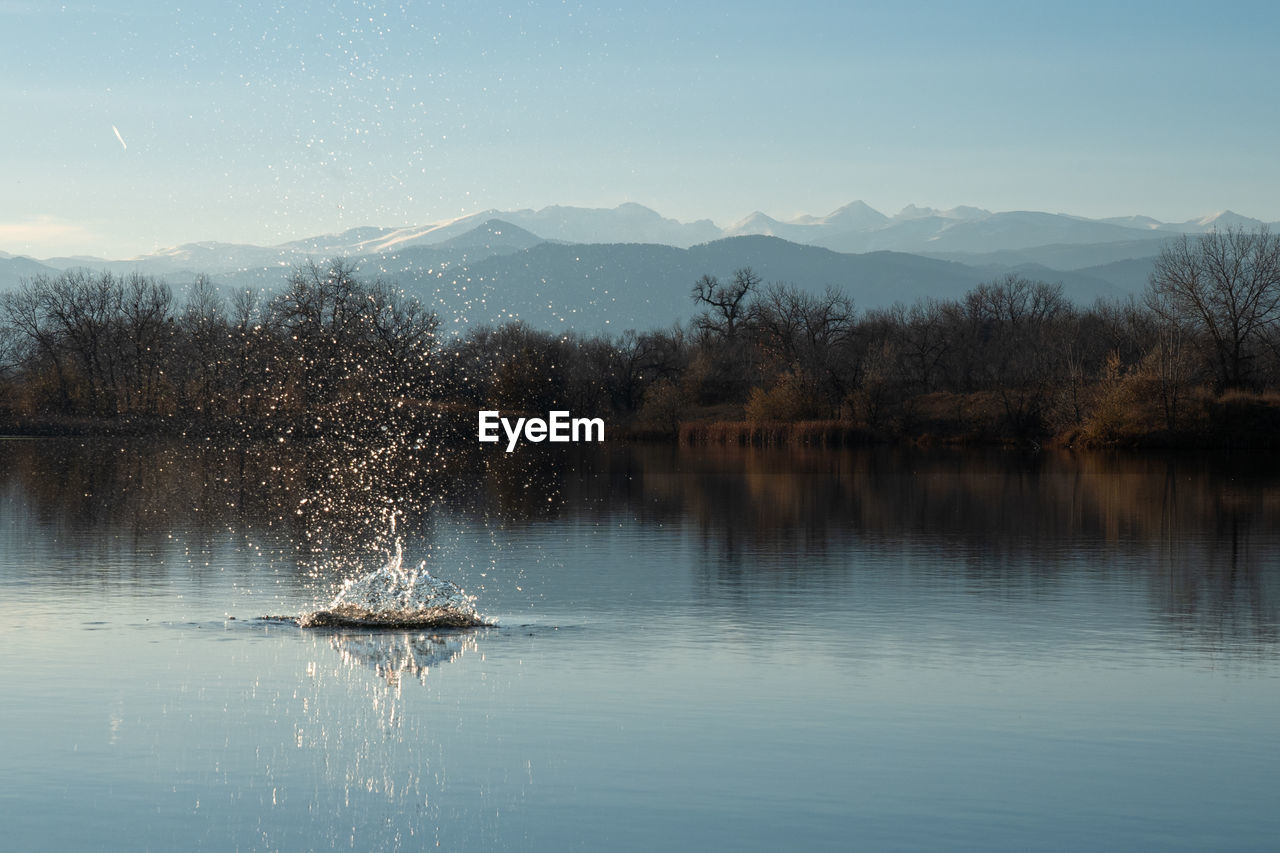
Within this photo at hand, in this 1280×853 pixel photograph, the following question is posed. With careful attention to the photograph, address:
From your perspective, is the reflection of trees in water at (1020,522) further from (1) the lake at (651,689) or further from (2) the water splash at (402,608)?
(2) the water splash at (402,608)

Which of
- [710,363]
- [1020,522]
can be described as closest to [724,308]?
[710,363]

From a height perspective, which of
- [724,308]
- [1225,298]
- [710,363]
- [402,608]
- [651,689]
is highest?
[724,308]

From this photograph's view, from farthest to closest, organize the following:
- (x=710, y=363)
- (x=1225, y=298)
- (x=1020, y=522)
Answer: (x=710, y=363), (x=1225, y=298), (x=1020, y=522)

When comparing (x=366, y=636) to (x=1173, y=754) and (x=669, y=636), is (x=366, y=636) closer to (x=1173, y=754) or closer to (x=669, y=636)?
(x=669, y=636)

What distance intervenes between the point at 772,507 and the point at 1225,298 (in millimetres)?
57190

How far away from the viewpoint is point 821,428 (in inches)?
3280

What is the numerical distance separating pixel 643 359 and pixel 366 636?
9133 cm

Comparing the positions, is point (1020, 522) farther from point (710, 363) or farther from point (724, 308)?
point (724, 308)

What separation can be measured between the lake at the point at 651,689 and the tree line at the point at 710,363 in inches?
2099

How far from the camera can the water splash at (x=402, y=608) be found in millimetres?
18422

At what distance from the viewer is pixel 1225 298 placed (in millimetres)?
84562

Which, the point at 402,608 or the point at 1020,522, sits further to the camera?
the point at 1020,522

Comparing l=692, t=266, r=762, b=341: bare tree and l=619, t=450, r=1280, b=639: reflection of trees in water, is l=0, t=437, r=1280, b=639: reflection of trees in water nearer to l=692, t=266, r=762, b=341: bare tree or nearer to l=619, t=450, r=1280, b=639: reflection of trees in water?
l=619, t=450, r=1280, b=639: reflection of trees in water

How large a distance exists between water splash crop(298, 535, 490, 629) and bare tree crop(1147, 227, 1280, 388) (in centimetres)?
7316
